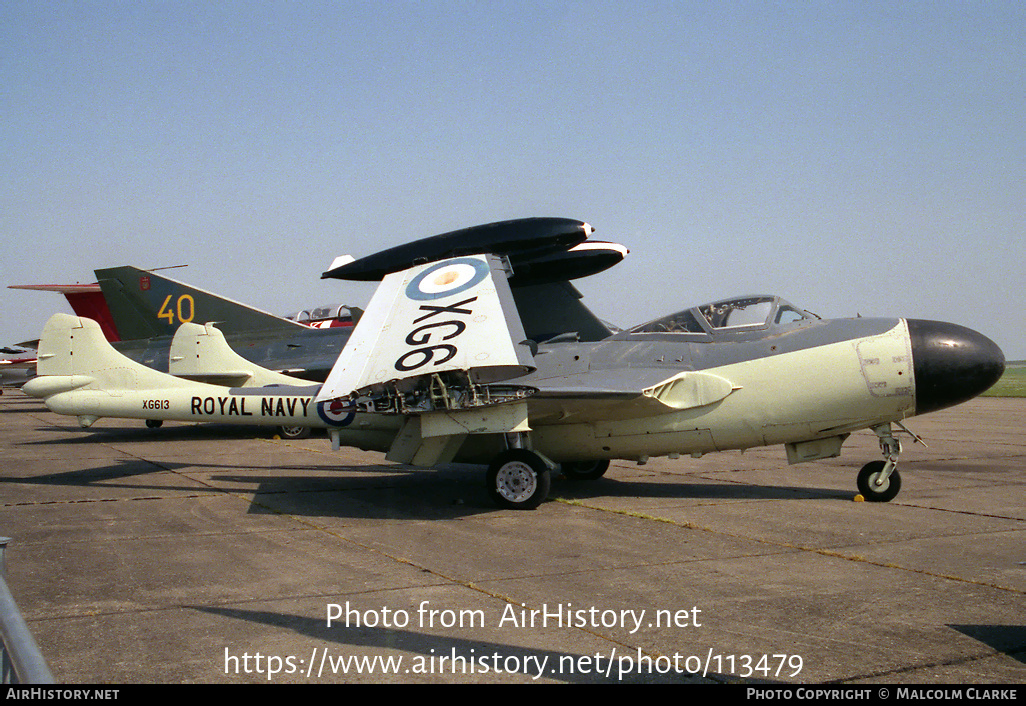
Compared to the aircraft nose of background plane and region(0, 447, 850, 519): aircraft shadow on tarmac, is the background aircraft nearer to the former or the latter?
region(0, 447, 850, 519): aircraft shadow on tarmac

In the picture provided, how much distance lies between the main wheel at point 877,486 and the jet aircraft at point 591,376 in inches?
0.6

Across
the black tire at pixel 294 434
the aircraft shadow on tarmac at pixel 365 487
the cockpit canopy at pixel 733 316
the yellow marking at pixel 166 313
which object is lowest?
the black tire at pixel 294 434

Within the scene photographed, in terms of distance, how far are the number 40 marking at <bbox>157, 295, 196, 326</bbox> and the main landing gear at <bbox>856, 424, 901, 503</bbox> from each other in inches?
708

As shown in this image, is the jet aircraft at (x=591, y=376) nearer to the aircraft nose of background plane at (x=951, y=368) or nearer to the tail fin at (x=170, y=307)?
the aircraft nose of background plane at (x=951, y=368)

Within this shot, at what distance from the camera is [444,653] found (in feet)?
14.9

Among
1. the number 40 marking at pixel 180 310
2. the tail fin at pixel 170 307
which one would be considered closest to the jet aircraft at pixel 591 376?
the tail fin at pixel 170 307

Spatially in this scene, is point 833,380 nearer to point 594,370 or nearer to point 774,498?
point 774,498

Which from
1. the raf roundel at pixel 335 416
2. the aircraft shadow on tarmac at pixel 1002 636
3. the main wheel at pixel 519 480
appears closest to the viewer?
the aircraft shadow on tarmac at pixel 1002 636

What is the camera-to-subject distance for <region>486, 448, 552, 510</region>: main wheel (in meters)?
9.13

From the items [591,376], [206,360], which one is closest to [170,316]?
[206,360]

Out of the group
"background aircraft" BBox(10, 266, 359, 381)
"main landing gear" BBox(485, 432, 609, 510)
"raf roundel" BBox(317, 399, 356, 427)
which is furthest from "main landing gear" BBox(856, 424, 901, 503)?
"background aircraft" BBox(10, 266, 359, 381)

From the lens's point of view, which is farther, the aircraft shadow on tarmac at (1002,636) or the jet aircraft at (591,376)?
the jet aircraft at (591,376)

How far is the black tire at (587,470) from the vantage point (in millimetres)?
11383

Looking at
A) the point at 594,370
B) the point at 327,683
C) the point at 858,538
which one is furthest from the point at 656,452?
the point at 327,683
